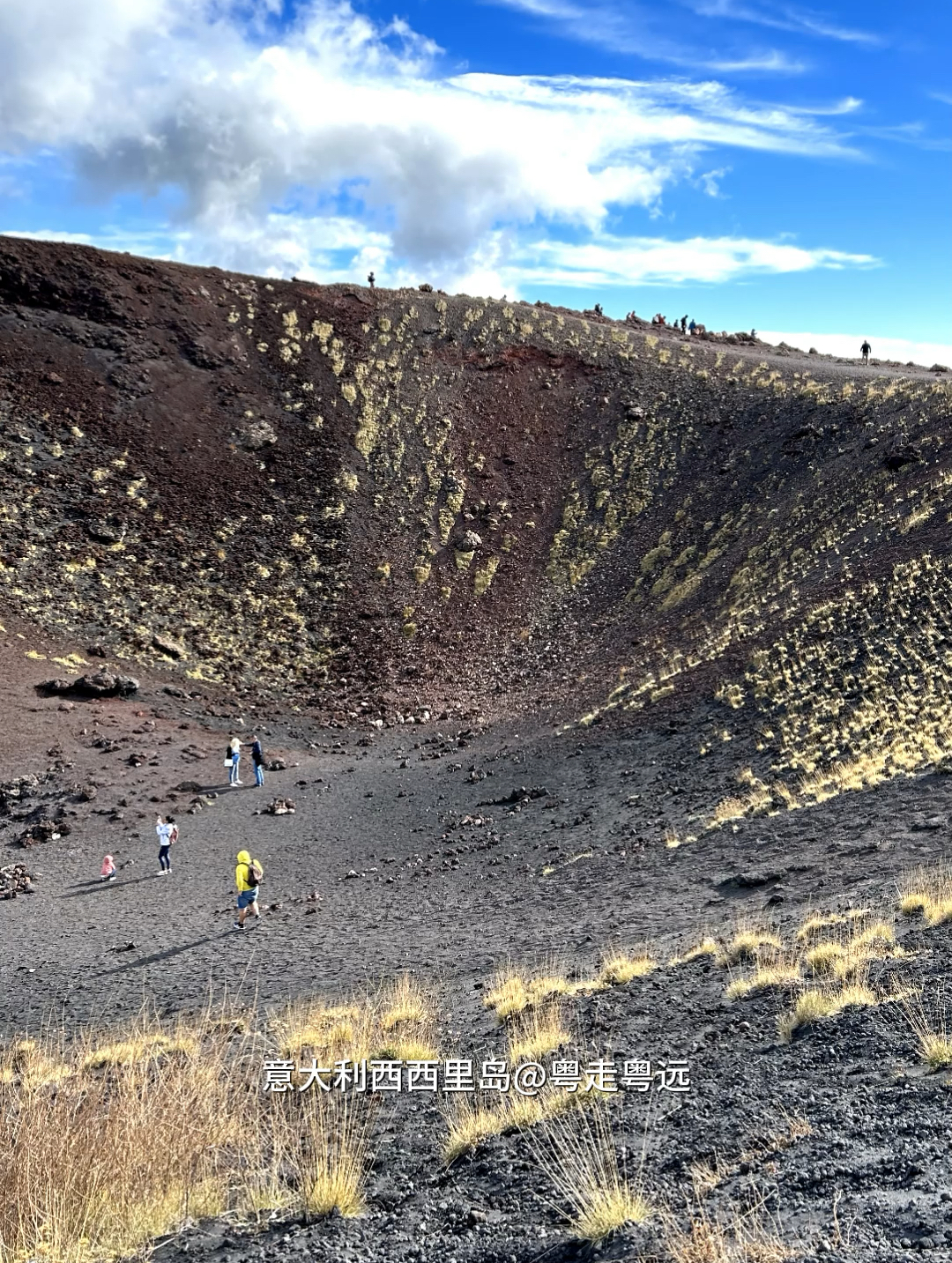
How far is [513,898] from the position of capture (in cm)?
1316

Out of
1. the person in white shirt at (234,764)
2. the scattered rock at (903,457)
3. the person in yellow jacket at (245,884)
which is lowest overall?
the person in yellow jacket at (245,884)

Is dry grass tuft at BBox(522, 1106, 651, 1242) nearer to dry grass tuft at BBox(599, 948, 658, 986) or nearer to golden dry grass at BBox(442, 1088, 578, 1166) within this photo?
golden dry grass at BBox(442, 1088, 578, 1166)

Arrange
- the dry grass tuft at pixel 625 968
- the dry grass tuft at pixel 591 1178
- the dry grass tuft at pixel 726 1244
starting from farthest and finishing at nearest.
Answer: the dry grass tuft at pixel 625 968
the dry grass tuft at pixel 591 1178
the dry grass tuft at pixel 726 1244

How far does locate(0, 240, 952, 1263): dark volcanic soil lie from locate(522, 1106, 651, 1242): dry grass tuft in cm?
12

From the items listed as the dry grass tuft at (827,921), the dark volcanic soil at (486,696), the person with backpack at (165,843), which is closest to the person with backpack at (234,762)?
the dark volcanic soil at (486,696)

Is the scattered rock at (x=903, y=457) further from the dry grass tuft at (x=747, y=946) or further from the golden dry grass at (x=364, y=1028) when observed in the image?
the golden dry grass at (x=364, y=1028)

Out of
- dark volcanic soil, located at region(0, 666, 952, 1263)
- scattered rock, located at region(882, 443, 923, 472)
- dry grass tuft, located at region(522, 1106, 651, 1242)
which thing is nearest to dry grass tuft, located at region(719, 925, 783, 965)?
dark volcanic soil, located at region(0, 666, 952, 1263)

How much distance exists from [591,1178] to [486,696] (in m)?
22.6

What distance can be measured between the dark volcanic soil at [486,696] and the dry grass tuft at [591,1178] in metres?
0.12

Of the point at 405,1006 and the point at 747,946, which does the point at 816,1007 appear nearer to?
the point at 747,946

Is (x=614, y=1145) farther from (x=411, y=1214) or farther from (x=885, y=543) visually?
(x=885, y=543)

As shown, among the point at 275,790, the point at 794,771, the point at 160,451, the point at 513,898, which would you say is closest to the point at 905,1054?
the point at 513,898

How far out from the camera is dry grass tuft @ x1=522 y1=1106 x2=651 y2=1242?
4.02 metres

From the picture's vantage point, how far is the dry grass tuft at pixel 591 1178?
4.02 m
